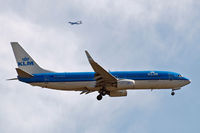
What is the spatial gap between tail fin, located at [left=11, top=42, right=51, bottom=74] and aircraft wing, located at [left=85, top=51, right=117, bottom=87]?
8.26 meters

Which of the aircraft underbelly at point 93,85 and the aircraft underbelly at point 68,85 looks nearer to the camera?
the aircraft underbelly at point 68,85

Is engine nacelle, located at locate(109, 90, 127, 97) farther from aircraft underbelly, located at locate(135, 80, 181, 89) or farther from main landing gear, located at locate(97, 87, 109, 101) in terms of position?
aircraft underbelly, located at locate(135, 80, 181, 89)

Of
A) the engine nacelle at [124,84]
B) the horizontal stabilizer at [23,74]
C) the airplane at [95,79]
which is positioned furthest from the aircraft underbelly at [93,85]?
the engine nacelle at [124,84]

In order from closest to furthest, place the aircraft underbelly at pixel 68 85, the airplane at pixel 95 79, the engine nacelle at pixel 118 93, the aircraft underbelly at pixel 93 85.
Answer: the airplane at pixel 95 79, the aircraft underbelly at pixel 68 85, the aircraft underbelly at pixel 93 85, the engine nacelle at pixel 118 93

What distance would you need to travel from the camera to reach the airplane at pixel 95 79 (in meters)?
73.7

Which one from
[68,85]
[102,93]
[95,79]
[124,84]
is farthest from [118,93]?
[68,85]

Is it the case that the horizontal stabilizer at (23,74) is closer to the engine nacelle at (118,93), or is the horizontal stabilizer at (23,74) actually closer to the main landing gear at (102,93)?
the main landing gear at (102,93)

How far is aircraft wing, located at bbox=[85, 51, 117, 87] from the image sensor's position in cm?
7106

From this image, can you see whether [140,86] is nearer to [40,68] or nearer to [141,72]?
[141,72]

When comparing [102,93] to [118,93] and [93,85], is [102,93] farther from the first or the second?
[118,93]

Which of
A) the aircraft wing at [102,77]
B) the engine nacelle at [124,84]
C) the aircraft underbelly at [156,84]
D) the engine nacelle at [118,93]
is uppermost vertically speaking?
the aircraft wing at [102,77]

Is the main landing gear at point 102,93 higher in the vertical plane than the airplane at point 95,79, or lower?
lower

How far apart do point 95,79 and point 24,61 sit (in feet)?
38.0

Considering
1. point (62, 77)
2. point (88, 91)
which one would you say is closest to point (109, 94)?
point (88, 91)
